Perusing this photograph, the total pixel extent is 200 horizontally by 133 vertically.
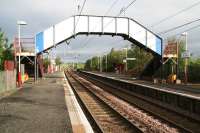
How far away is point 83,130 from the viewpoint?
14117mm

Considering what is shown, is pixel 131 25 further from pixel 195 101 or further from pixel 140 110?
pixel 195 101

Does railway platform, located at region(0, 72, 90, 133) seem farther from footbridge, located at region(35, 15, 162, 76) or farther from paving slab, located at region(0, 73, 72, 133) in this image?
footbridge, located at region(35, 15, 162, 76)

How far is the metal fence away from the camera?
101 ft

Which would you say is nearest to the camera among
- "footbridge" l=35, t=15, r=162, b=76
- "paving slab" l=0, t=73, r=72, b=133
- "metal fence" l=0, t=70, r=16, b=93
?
"paving slab" l=0, t=73, r=72, b=133

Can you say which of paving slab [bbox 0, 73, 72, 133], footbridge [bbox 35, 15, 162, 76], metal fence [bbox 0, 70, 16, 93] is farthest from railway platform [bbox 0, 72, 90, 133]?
footbridge [bbox 35, 15, 162, 76]

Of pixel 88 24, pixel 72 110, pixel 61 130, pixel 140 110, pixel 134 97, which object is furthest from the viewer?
pixel 88 24

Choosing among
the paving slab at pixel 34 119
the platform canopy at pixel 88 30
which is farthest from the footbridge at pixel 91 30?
the paving slab at pixel 34 119

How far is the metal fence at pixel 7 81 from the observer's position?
101 feet

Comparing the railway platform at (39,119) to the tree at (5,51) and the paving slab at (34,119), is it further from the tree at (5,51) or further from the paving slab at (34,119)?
the tree at (5,51)

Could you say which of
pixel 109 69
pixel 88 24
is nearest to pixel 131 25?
pixel 88 24

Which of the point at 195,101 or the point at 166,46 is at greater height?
the point at 166,46

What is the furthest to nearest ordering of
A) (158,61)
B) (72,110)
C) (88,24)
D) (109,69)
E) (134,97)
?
(109,69) → (158,61) → (88,24) → (134,97) → (72,110)

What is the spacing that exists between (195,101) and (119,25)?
37.7 m

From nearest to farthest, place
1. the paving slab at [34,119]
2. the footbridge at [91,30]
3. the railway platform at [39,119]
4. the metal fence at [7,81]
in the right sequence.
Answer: the paving slab at [34,119], the railway platform at [39,119], the metal fence at [7,81], the footbridge at [91,30]
